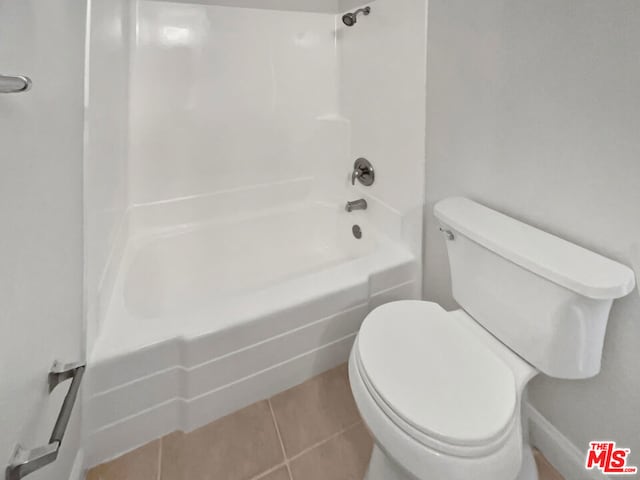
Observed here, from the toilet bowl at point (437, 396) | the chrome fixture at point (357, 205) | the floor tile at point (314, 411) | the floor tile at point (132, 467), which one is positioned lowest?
the floor tile at point (132, 467)

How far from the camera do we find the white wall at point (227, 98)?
62.6 inches

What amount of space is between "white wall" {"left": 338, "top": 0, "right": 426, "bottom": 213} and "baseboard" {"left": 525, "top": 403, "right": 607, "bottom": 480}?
34.4 inches

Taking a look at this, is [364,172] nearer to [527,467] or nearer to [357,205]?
[357,205]

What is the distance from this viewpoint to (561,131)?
89 cm

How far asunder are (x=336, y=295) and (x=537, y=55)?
960 mm

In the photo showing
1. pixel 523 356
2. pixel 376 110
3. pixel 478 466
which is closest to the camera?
pixel 478 466

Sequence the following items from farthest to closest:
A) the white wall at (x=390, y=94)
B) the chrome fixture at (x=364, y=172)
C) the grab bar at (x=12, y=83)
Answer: the chrome fixture at (x=364, y=172)
the white wall at (x=390, y=94)
the grab bar at (x=12, y=83)

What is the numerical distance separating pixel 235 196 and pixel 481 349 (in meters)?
1.42

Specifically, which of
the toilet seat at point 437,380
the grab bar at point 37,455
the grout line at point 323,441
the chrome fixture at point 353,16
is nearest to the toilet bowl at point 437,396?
the toilet seat at point 437,380

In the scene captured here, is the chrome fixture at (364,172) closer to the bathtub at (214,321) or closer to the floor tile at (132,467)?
the bathtub at (214,321)

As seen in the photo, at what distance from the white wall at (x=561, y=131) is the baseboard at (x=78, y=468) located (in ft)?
4.65

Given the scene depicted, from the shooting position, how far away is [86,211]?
0.94m

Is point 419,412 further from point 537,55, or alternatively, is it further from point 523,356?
point 537,55

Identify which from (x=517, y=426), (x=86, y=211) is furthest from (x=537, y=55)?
(x=86, y=211)
